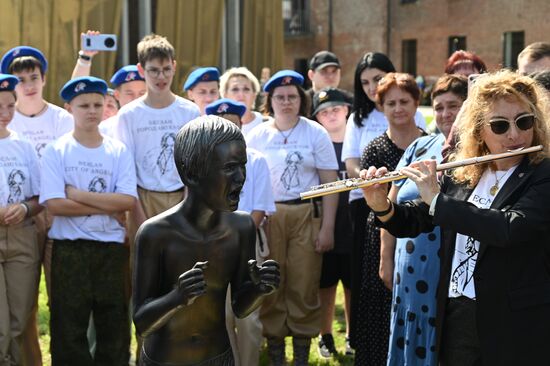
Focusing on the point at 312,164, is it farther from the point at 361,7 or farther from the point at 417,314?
the point at 361,7

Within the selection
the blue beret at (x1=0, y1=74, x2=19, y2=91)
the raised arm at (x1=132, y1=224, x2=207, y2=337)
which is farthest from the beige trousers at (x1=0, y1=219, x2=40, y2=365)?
the raised arm at (x1=132, y1=224, x2=207, y2=337)

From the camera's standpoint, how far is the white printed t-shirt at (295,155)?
5348 mm

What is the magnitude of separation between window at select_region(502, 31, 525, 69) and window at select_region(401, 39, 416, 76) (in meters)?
4.77

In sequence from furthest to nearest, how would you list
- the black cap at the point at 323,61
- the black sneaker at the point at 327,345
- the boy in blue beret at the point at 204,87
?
the black cap at the point at 323,61
the boy in blue beret at the point at 204,87
the black sneaker at the point at 327,345

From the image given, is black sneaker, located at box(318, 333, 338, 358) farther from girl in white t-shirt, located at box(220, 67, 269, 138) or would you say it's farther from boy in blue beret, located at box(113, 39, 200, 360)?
girl in white t-shirt, located at box(220, 67, 269, 138)

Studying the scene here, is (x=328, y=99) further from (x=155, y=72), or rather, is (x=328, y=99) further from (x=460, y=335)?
(x=460, y=335)

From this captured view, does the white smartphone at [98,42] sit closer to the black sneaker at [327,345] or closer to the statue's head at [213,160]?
the black sneaker at [327,345]

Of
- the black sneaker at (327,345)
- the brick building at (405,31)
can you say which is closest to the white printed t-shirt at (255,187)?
the black sneaker at (327,345)

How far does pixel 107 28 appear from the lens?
438 inches

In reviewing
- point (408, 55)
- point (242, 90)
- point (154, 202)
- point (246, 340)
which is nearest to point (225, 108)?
point (154, 202)

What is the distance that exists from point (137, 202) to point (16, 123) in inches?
46.6

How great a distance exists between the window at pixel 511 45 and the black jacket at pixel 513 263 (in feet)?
91.3

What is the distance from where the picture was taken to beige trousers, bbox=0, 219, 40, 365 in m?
4.59

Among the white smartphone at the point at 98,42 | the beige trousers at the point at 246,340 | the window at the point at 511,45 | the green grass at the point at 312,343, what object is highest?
the window at the point at 511,45
